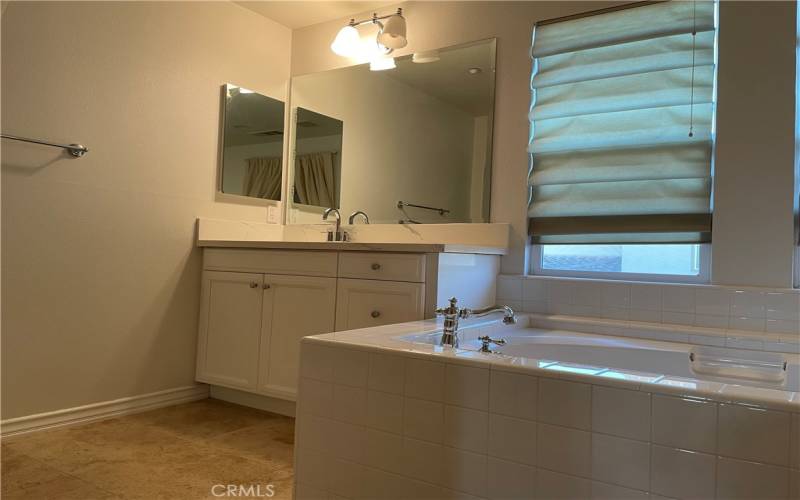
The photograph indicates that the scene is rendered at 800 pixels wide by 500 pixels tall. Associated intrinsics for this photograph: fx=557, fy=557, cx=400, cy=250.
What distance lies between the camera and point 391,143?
313cm

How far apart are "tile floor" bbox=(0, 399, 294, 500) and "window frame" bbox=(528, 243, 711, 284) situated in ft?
4.57

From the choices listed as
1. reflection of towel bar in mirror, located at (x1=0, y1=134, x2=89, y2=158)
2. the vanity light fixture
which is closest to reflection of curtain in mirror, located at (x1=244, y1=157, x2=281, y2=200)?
the vanity light fixture

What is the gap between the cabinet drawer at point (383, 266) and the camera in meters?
2.23

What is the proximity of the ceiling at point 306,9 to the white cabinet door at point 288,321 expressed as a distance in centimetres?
164

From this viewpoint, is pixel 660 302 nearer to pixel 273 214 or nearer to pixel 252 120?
pixel 273 214

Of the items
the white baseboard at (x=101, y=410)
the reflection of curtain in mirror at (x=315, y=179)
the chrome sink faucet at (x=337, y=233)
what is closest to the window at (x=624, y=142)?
the chrome sink faucet at (x=337, y=233)

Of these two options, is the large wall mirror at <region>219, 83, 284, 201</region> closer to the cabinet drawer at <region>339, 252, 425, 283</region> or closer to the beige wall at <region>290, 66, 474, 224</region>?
the beige wall at <region>290, 66, 474, 224</region>

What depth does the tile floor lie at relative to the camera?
1849 mm

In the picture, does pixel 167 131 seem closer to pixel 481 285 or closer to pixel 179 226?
pixel 179 226

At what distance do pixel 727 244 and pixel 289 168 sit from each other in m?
2.43

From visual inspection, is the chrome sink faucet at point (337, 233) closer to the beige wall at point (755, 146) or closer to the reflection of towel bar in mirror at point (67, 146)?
the reflection of towel bar in mirror at point (67, 146)

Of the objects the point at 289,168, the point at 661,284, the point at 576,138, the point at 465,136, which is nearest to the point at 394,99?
the point at 465,136

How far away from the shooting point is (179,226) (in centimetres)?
291

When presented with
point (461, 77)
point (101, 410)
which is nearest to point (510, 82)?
point (461, 77)
